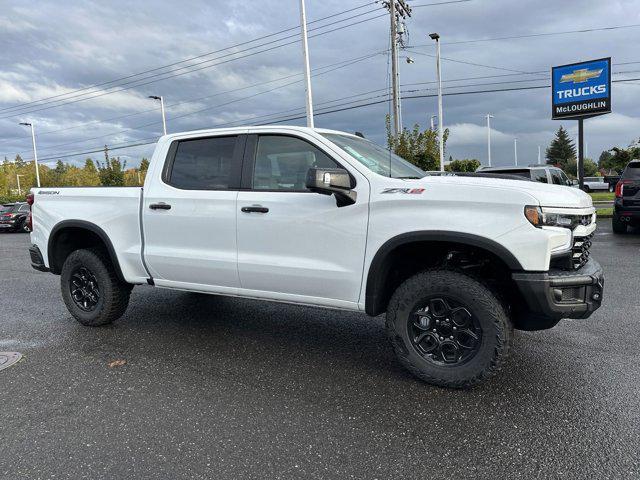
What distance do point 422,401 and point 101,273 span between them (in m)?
3.47

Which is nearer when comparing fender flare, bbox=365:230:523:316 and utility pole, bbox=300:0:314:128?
fender flare, bbox=365:230:523:316

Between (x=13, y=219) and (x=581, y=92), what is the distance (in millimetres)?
25524

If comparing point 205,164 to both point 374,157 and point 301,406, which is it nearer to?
point 374,157

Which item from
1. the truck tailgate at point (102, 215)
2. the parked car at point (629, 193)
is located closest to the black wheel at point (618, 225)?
the parked car at point (629, 193)

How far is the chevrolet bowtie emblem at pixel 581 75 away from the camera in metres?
17.1

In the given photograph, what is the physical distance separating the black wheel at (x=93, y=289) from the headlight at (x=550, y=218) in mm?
4012

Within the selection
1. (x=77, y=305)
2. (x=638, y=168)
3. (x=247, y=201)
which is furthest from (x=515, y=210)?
(x=638, y=168)

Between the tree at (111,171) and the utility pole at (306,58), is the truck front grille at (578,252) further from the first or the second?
the tree at (111,171)

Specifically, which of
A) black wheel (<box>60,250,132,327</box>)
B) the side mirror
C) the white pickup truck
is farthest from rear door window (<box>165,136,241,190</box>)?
black wheel (<box>60,250,132,327</box>)

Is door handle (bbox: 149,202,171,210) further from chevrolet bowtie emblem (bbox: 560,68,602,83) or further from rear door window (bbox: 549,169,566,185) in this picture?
chevrolet bowtie emblem (bbox: 560,68,602,83)

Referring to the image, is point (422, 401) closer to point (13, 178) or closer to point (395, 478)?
point (395, 478)

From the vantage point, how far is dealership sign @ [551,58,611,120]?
16.9m

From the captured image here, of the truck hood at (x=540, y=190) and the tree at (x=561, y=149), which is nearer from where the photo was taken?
the truck hood at (x=540, y=190)

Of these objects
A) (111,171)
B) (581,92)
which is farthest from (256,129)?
(111,171)
